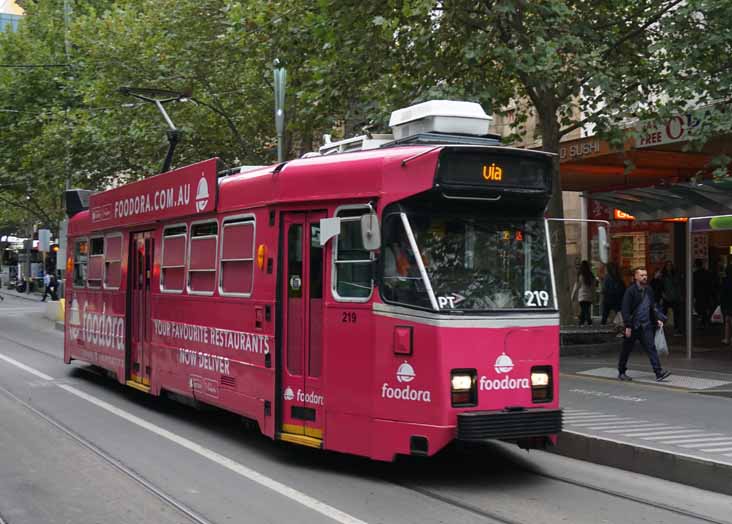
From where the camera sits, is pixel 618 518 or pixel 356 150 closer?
pixel 618 518

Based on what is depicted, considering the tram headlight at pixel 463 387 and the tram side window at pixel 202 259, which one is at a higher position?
the tram side window at pixel 202 259

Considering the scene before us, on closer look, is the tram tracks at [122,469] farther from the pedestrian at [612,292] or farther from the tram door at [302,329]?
the pedestrian at [612,292]

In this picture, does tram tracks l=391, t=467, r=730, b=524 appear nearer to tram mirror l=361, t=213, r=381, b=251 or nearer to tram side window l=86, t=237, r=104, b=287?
tram mirror l=361, t=213, r=381, b=251

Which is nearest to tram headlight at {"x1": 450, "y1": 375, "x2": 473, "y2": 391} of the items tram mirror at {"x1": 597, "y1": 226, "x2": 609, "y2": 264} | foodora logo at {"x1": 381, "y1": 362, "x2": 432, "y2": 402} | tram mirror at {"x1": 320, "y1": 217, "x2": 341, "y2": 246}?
foodora logo at {"x1": 381, "y1": 362, "x2": 432, "y2": 402}

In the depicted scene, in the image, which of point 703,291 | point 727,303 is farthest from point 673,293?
point 727,303

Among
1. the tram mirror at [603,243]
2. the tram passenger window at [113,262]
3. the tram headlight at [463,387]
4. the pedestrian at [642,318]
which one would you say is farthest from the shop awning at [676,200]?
the tram headlight at [463,387]

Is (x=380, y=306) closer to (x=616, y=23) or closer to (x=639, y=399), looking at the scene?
(x=639, y=399)

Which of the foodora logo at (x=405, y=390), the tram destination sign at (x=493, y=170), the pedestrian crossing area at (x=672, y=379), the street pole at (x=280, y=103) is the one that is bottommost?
the pedestrian crossing area at (x=672, y=379)

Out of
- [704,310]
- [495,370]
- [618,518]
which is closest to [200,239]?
[495,370]

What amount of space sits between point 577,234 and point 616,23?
11906 millimetres

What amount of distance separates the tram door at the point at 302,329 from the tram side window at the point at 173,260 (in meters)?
2.86

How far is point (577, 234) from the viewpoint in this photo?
29.5 meters

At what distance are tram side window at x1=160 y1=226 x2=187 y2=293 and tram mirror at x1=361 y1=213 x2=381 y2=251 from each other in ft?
14.2

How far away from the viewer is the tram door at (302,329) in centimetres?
882
